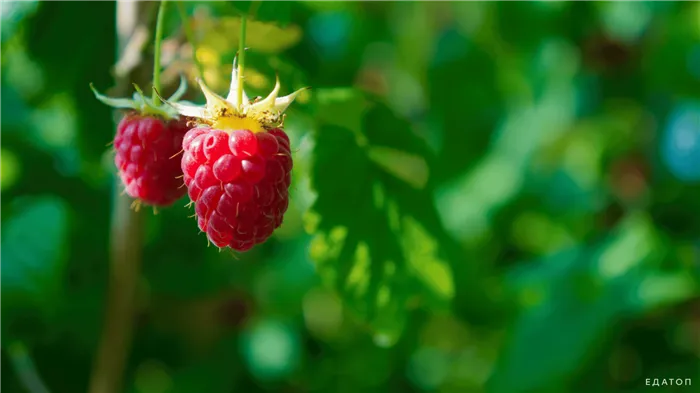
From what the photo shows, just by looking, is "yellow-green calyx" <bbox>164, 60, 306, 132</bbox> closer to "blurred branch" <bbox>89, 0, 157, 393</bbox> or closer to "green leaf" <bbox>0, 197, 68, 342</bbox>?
"blurred branch" <bbox>89, 0, 157, 393</bbox>

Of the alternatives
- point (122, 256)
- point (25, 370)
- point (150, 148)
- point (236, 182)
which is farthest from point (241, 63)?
point (25, 370)

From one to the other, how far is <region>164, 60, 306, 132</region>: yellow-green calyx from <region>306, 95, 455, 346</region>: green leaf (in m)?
0.36

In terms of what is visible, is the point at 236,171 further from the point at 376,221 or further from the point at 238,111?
the point at 376,221

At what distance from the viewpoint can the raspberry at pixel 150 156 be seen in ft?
5.16

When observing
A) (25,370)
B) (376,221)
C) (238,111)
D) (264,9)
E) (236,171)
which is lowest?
(25,370)

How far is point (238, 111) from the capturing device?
1436 millimetres

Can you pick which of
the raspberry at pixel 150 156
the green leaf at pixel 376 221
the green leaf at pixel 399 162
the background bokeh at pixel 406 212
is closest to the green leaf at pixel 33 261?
the background bokeh at pixel 406 212

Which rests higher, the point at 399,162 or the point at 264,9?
the point at 264,9

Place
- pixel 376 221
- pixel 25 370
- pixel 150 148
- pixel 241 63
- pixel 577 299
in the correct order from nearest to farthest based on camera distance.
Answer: pixel 241 63 < pixel 150 148 < pixel 376 221 < pixel 25 370 < pixel 577 299

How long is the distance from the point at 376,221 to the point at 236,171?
24.4 inches

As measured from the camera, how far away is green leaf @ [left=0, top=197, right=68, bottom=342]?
81.7 inches

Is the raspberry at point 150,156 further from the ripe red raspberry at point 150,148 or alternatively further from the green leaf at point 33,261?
the green leaf at point 33,261

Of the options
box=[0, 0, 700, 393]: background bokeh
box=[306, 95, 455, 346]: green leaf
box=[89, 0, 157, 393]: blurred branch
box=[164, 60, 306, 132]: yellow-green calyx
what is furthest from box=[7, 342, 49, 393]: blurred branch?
box=[164, 60, 306, 132]: yellow-green calyx

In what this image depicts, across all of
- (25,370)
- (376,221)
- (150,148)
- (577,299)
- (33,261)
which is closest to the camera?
(150,148)
